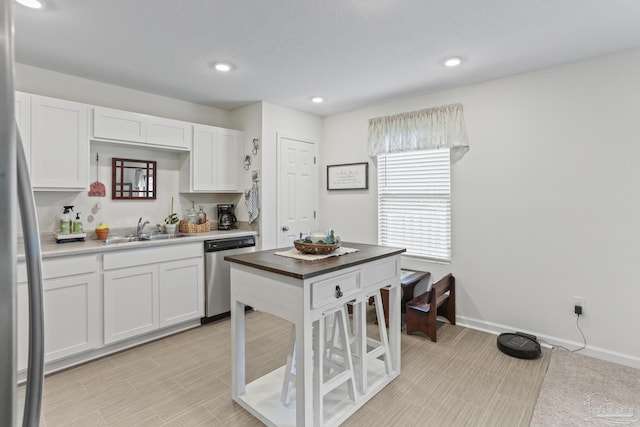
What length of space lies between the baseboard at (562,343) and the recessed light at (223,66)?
10.8ft

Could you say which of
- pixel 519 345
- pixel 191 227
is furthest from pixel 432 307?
pixel 191 227

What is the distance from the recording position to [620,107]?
253 cm

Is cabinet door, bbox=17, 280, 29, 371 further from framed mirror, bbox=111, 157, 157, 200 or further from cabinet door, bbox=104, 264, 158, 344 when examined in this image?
framed mirror, bbox=111, 157, 157, 200

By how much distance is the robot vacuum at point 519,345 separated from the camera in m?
2.64

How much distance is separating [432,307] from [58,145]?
3.55 metres

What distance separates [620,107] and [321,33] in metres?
2.40

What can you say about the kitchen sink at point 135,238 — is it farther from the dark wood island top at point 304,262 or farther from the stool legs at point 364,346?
the stool legs at point 364,346

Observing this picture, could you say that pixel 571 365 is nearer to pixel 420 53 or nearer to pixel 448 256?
pixel 448 256

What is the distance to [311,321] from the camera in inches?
67.3

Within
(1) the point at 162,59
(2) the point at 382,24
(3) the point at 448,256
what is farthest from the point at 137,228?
(3) the point at 448,256

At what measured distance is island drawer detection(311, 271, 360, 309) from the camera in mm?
1746

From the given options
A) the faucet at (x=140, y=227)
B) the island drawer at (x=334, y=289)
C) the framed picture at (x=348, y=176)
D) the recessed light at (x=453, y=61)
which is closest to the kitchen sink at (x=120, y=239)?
the faucet at (x=140, y=227)

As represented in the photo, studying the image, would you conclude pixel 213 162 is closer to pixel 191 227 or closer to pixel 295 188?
pixel 191 227

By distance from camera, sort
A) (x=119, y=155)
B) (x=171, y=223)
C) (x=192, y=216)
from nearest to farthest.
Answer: (x=119, y=155) → (x=171, y=223) → (x=192, y=216)
